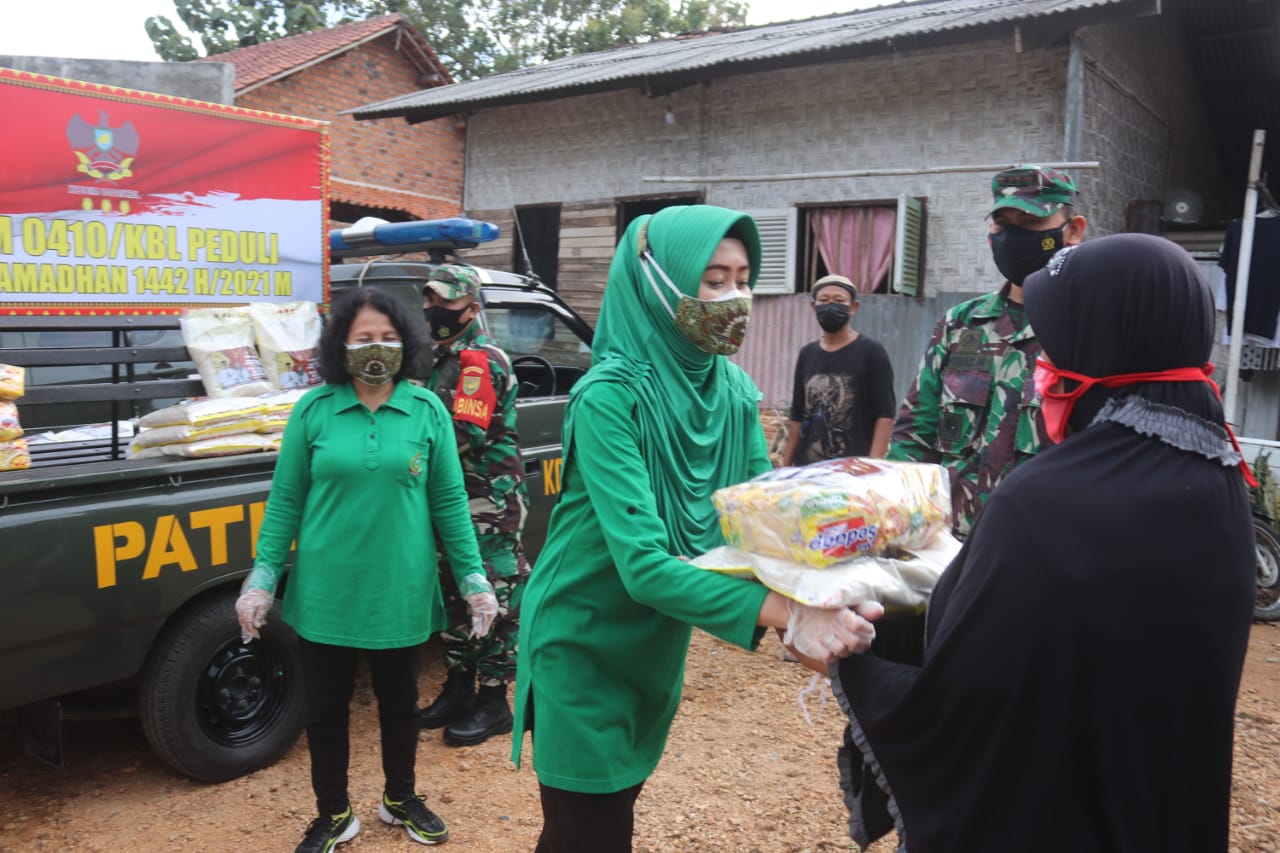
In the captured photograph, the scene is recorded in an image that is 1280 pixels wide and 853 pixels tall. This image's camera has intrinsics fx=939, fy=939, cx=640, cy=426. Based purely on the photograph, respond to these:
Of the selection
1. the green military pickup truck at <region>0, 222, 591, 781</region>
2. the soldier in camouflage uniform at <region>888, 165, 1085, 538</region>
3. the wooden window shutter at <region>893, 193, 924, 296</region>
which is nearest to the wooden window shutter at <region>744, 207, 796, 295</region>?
the wooden window shutter at <region>893, 193, 924, 296</region>

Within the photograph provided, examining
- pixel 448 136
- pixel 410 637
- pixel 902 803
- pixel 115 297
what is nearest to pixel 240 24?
pixel 448 136

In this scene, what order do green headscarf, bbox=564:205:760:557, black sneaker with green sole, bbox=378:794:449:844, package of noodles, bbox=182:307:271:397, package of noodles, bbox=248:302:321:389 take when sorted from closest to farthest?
green headscarf, bbox=564:205:760:557, black sneaker with green sole, bbox=378:794:449:844, package of noodles, bbox=182:307:271:397, package of noodles, bbox=248:302:321:389

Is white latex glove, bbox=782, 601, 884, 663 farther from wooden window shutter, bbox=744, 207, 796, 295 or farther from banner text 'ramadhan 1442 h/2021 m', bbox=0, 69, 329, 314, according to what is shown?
wooden window shutter, bbox=744, 207, 796, 295

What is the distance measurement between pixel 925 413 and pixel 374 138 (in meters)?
13.4

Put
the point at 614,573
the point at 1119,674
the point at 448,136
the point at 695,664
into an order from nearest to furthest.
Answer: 1. the point at 1119,674
2. the point at 614,573
3. the point at 695,664
4. the point at 448,136

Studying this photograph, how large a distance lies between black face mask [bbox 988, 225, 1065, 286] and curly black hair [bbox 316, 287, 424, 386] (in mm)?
1895

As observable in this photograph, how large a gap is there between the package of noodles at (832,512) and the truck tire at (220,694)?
2430 millimetres

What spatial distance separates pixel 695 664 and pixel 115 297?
10.3 feet

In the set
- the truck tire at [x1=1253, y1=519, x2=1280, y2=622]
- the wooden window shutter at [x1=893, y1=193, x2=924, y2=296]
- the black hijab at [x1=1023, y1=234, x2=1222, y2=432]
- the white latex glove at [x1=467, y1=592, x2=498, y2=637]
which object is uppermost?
the wooden window shutter at [x1=893, y1=193, x2=924, y2=296]

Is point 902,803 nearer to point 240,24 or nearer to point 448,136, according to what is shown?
point 448,136

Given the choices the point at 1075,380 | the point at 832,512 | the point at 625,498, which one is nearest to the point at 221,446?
the point at 625,498

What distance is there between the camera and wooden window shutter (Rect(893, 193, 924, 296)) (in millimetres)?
7801

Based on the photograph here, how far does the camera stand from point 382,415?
9.68 ft

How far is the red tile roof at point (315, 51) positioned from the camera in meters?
14.3
